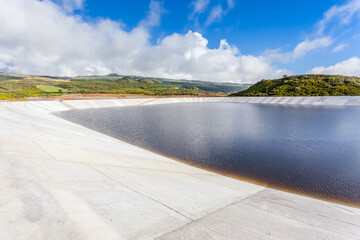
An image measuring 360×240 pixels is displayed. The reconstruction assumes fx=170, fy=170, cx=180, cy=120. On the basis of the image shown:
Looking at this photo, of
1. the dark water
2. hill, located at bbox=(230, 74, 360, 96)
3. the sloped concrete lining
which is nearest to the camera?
the sloped concrete lining

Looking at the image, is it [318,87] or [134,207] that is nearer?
[134,207]

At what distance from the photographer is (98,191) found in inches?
269

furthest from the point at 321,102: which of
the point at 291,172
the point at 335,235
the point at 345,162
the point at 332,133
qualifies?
the point at 335,235

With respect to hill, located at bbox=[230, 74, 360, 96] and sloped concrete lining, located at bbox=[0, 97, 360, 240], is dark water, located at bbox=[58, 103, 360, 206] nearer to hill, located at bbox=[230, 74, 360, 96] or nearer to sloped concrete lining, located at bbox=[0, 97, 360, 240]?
sloped concrete lining, located at bbox=[0, 97, 360, 240]

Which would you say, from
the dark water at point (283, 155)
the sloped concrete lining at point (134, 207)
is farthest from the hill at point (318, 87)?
the sloped concrete lining at point (134, 207)

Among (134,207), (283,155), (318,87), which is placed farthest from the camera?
(318,87)

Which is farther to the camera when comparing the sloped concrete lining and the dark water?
the dark water

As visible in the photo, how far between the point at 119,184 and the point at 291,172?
13549mm

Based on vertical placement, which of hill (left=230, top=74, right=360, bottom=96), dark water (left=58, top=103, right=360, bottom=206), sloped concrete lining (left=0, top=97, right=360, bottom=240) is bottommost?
dark water (left=58, top=103, right=360, bottom=206)

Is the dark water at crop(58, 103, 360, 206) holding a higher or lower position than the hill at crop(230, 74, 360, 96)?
lower

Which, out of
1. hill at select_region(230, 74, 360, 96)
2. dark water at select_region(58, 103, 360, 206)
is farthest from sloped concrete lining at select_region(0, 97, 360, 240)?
hill at select_region(230, 74, 360, 96)

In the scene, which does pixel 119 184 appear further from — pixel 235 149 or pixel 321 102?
pixel 321 102

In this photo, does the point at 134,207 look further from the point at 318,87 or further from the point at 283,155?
the point at 318,87

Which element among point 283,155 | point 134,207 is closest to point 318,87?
point 283,155
